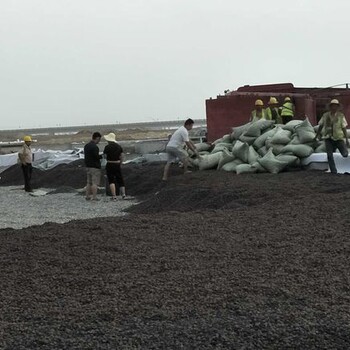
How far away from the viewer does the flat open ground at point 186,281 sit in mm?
3129

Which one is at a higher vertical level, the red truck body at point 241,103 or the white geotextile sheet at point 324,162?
the red truck body at point 241,103

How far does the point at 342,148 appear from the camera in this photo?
10734 mm

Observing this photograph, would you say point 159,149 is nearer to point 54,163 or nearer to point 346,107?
point 54,163

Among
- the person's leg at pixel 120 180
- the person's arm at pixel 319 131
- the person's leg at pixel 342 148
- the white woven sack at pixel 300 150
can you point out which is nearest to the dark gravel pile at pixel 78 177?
the person's leg at pixel 120 180

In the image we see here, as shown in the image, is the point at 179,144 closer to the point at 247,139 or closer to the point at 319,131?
the point at 247,139

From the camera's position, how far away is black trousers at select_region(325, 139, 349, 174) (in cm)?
1068

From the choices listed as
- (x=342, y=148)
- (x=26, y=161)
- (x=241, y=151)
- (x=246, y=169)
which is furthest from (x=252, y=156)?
(x=26, y=161)

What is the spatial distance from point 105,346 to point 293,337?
37.1 inches

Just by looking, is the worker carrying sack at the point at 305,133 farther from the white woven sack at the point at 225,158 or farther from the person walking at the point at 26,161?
the person walking at the point at 26,161

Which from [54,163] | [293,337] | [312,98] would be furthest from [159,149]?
[293,337]

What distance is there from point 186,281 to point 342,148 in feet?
23.9

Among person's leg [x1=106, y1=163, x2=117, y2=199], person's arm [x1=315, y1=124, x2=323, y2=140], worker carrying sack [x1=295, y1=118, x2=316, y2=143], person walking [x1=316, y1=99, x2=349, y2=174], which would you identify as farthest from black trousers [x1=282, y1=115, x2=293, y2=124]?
person's leg [x1=106, y1=163, x2=117, y2=199]

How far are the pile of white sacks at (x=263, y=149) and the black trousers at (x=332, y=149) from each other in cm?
76

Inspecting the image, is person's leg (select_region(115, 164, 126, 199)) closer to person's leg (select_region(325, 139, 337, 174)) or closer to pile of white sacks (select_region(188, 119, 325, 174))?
pile of white sacks (select_region(188, 119, 325, 174))
